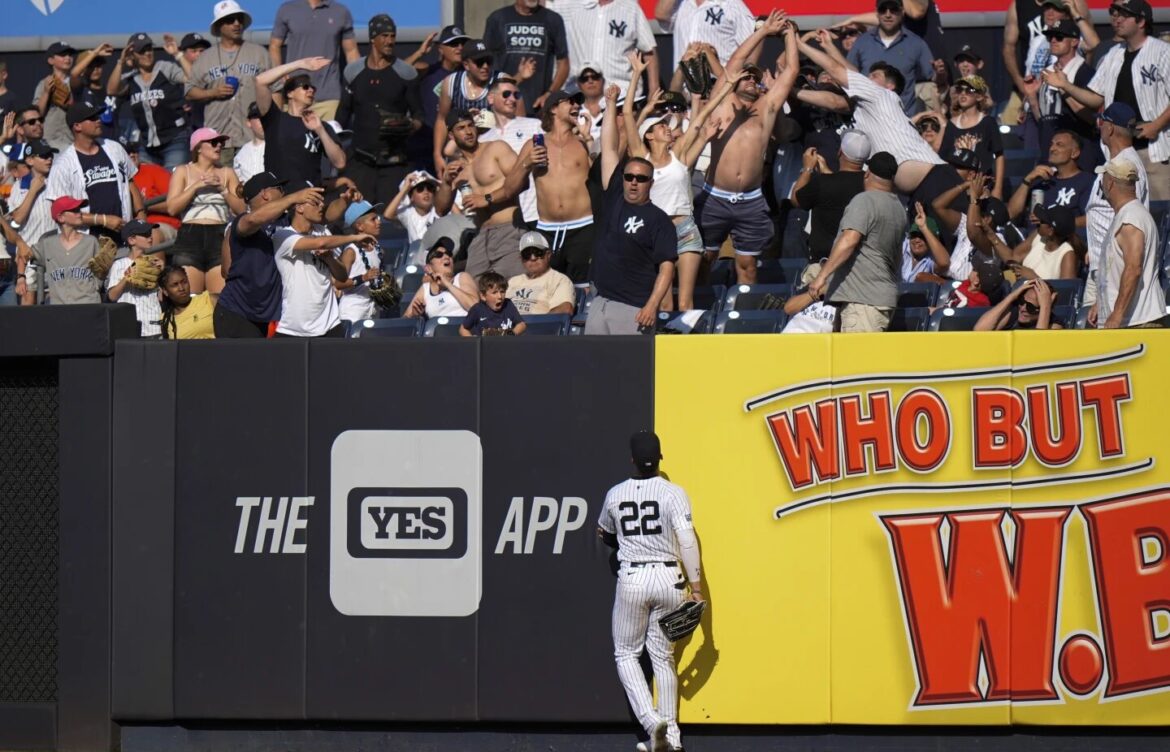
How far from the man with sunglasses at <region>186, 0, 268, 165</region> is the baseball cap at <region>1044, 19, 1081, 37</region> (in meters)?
7.28

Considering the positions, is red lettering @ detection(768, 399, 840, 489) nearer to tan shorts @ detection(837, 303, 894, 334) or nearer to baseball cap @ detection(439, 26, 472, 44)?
tan shorts @ detection(837, 303, 894, 334)

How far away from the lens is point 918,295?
39.5 feet

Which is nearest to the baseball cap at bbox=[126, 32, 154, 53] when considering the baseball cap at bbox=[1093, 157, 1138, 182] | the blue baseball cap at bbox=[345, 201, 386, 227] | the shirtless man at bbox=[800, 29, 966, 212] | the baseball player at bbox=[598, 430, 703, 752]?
the blue baseball cap at bbox=[345, 201, 386, 227]

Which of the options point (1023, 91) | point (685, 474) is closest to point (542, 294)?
point (685, 474)

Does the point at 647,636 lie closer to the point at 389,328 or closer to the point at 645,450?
the point at 645,450

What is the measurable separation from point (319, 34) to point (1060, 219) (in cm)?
749

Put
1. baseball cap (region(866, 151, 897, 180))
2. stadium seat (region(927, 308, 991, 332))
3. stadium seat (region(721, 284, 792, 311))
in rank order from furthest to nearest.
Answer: stadium seat (region(721, 284, 792, 311)) → stadium seat (region(927, 308, 991, 332)) → baseball cap (region(866, 151, 897, 180))

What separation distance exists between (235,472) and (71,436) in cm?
101

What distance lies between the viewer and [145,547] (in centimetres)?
937

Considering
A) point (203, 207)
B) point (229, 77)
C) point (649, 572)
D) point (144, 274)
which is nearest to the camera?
point (649, 572)

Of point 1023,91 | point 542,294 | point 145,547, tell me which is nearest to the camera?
point 145,547

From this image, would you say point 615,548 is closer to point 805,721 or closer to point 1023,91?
point 805,721

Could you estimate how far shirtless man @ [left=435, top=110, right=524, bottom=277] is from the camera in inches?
500

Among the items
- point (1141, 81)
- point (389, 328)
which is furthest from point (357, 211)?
point (1141, 81)
